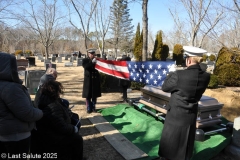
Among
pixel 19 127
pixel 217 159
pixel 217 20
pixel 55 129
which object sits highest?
pixel 217 20

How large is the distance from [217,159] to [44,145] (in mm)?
2942

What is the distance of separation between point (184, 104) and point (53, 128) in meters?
1.75

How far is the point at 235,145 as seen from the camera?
3566 mm

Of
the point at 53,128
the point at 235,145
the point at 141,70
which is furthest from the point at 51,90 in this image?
the point at 235,145

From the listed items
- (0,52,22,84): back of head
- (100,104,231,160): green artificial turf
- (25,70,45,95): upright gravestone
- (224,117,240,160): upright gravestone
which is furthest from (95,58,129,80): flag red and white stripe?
(0,52,22,84): back of head

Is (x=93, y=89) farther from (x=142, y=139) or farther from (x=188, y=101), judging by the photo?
(x=188, y=101)

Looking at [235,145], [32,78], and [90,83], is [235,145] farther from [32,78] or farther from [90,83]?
[32,78]

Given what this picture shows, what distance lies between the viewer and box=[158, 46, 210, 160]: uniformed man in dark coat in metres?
2.55

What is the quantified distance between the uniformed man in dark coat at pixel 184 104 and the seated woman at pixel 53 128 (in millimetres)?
1354

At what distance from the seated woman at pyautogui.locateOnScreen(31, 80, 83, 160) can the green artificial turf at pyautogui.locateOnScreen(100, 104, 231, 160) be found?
1491mm

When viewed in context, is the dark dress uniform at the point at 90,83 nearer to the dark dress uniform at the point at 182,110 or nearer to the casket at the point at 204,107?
the casket at the point at 204,107

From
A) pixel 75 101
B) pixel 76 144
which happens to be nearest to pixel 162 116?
pixel 76 144

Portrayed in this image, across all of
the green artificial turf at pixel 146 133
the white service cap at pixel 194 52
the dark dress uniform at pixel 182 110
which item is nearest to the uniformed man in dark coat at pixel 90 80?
the green artificial turf at pixel 146 133

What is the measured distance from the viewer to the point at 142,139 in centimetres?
403
